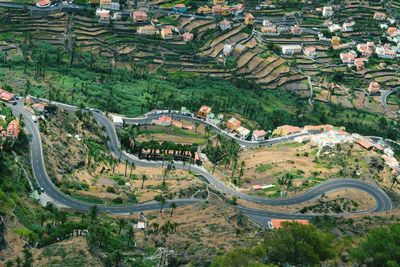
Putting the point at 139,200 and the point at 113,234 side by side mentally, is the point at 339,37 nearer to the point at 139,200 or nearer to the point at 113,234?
the point at 139,200

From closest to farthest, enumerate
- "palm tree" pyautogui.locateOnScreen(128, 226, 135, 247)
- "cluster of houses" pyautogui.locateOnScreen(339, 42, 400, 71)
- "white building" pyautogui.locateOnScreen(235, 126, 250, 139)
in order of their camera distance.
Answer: "palm tree" pyautogui.locateOnScreen(128, 226, 135, 247) → "white building" pyautogui.locateOnScreen(235, 126, 250, 139) → "cluster of houses" pyautogui.locateOnScreen(339, 42, 400, 71)

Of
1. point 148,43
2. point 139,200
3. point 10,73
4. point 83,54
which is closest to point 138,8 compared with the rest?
point 148,43

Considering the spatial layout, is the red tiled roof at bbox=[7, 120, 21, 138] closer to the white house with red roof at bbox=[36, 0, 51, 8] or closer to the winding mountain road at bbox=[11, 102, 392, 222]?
the winding mountain road at bbox=[11, 102, 392, 222]

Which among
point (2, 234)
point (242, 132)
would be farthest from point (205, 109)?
point (2, 234)

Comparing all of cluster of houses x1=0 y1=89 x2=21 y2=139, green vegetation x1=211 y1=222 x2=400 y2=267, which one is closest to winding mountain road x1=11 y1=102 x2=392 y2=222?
cluster of houses x1=0 y1=89 x2=21 y2=139

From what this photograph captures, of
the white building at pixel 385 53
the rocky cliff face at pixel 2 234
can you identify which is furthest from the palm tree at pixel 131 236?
the white building at pixel 385 53

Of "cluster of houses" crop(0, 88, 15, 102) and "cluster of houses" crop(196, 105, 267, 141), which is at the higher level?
"cluster of houses" crop(0, 88, 15, 102)

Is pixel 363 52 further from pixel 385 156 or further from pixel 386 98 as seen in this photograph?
pixel 385 156

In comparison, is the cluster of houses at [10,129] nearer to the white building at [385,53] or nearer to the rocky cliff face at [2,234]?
the rocky cliff face at [2,234]
